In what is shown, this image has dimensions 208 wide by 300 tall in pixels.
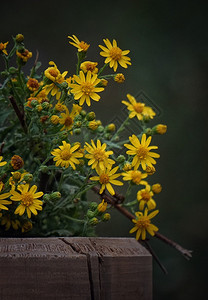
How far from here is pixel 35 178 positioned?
2.62 ft

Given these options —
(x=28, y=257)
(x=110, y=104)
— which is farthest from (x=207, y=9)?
(x=28, y=257)

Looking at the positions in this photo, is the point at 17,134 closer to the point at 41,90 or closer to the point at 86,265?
the point at 41,90

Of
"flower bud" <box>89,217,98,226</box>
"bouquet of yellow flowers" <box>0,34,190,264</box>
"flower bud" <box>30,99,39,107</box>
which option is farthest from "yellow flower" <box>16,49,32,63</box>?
"flower bud" <box>89,217,98,226</box>

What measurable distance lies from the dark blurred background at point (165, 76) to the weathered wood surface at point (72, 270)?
126 centimetres

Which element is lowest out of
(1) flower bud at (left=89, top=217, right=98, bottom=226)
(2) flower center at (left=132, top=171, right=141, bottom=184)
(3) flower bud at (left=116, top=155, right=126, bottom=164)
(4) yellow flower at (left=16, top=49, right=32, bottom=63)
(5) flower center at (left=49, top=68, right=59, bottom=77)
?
(1) flower bud at (left=89, top=217, right=98, bottom=226)

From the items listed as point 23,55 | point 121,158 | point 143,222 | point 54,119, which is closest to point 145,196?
point 143,222

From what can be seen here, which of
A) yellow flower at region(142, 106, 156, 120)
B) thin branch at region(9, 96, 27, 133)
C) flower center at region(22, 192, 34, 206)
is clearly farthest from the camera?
yellow flower at region(142, 106, 156, 120)

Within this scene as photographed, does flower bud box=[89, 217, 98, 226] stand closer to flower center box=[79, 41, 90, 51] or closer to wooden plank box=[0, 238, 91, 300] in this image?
wooden plank box=[0, 238, 91, 300]

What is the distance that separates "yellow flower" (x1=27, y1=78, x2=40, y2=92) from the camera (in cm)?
85

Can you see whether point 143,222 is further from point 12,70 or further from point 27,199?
point 12,70

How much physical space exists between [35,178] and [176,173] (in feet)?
4.93

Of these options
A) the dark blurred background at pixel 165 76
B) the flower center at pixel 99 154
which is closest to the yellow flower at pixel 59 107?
the flower center at pixel 99 154

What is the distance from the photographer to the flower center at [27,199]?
740 millimetres

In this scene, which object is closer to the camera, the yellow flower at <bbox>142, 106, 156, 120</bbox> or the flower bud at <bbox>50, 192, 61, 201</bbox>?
the flower bud at <bbox>50, 192, 61, 201</bbox>
